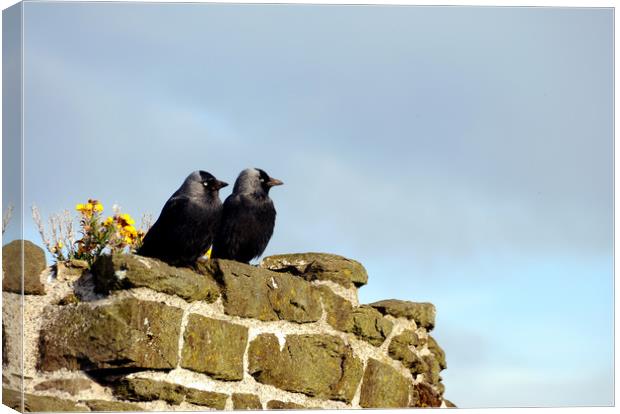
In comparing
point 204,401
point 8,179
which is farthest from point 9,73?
point 204,401

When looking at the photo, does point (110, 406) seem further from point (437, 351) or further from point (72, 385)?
point (437, 351)

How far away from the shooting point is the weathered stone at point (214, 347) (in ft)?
18.9

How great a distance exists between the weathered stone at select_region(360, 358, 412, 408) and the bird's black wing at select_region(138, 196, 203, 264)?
1.57 meters

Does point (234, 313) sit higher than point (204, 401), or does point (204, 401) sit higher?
point (234, 313)

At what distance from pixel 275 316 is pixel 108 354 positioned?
4.19ft

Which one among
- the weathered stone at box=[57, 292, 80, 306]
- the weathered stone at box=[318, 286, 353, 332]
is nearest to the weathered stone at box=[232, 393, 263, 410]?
the weathered stone at box=[318, 286, 353, 332]

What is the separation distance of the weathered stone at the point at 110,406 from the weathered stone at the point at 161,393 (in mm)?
40

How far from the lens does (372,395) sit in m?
6.92

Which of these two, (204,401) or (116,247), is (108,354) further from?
(116,247)

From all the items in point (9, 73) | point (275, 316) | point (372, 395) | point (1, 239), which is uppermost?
point (9, 73)

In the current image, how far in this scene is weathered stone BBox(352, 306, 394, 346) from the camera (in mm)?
6945

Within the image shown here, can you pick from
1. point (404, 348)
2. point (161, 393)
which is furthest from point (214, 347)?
point (404, 348)

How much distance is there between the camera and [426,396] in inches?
294

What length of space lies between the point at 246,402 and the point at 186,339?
66cm
